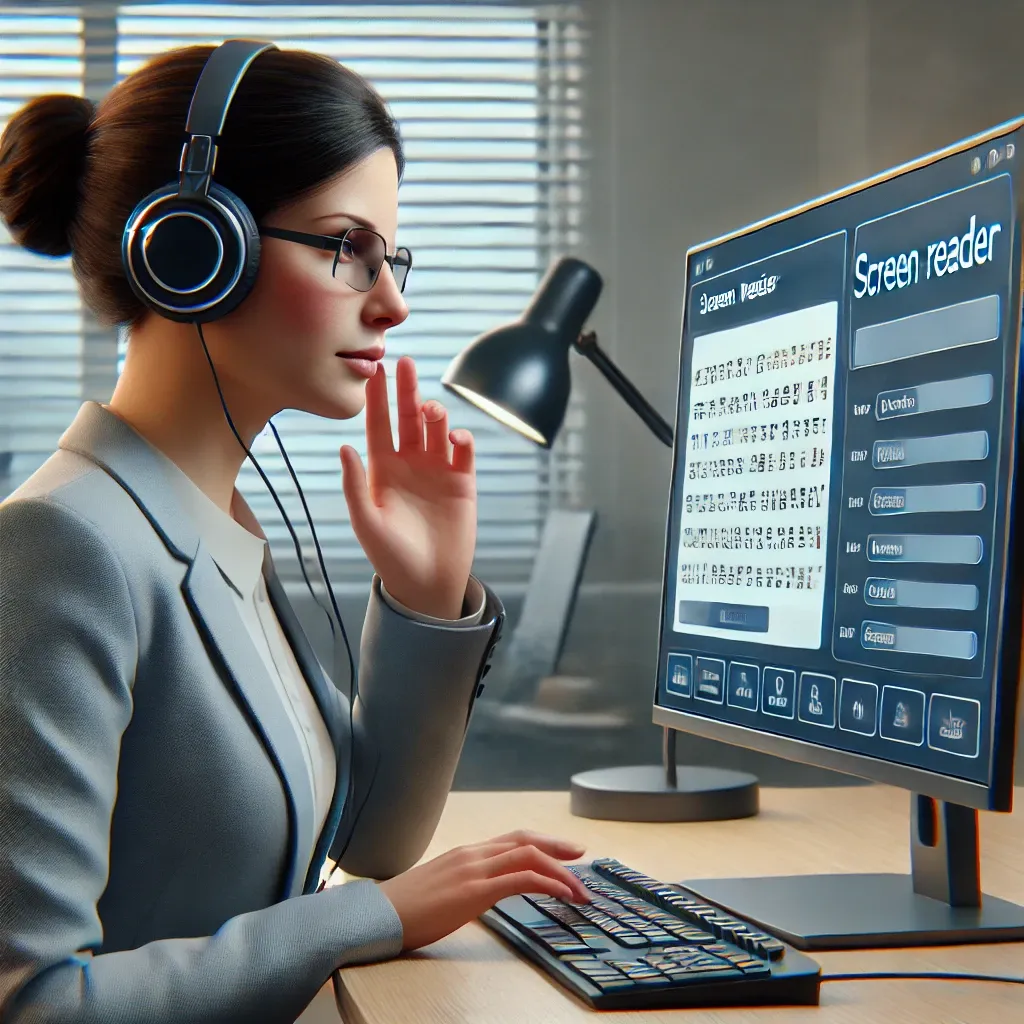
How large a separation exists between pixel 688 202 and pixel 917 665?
1.09m

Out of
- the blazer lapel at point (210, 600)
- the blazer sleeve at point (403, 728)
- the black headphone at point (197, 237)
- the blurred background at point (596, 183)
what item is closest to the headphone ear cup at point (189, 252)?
the black headphone at point (197, 237)

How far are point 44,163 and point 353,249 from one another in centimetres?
25

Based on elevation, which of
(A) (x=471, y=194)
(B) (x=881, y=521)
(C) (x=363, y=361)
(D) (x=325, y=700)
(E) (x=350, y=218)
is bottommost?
(D) (x=325, y=700)

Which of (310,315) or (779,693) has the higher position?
(310,315)

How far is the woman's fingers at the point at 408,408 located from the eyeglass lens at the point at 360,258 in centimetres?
11

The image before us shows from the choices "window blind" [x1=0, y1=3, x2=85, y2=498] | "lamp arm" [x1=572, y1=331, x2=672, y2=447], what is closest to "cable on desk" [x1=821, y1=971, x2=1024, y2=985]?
"lamp arm" [x1=572, y1=331, x2=672, y2=447]

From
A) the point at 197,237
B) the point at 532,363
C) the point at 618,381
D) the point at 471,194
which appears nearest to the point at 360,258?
the point at 197,237

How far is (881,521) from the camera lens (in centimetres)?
84

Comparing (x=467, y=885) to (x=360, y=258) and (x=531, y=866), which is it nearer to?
(x=531, y=866)

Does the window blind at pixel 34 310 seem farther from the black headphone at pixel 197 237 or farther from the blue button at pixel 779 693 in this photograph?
the blue button at pixel 779 693

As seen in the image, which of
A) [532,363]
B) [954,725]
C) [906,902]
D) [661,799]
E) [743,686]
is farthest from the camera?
[532,363]

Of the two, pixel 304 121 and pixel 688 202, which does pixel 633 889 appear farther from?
pixel 688 202

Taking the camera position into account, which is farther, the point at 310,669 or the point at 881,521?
the point at 310,669

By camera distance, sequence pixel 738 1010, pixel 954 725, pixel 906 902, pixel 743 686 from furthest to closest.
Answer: pixel 743 686 → pixel 906 902 → pixel 954 725 → pixel 738 1010
